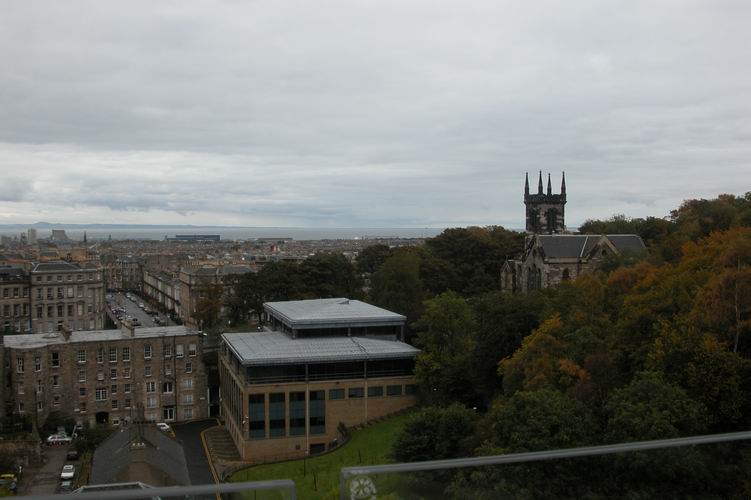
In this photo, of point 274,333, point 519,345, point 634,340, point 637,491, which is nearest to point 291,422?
point 274,333

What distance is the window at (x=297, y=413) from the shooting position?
34.7m

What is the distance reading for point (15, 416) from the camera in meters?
36.6

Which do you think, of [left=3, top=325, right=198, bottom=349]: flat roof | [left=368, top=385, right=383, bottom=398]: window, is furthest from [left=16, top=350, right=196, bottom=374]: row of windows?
[left=368, top=385, right=383, bottom=398]: window

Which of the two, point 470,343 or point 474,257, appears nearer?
point 470,343

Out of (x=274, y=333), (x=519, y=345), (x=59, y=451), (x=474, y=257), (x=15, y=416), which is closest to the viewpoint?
(x=519, y=345)

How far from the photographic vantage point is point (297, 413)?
34875 millimetres

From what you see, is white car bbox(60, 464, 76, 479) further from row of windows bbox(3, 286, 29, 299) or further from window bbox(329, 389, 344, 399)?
row of windows bbox(3, 286, 29, 299)

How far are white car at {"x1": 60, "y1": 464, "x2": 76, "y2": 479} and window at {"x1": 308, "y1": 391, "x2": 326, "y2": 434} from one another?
10768mm

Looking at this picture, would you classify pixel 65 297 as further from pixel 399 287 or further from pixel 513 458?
pixel 513 458

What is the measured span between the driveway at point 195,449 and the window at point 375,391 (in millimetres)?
8511

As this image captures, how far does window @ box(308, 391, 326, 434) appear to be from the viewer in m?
35.0

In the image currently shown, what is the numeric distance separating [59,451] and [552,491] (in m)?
33.9

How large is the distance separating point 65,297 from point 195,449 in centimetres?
3433

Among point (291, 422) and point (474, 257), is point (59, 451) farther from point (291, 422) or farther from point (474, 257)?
point (474, 257)
